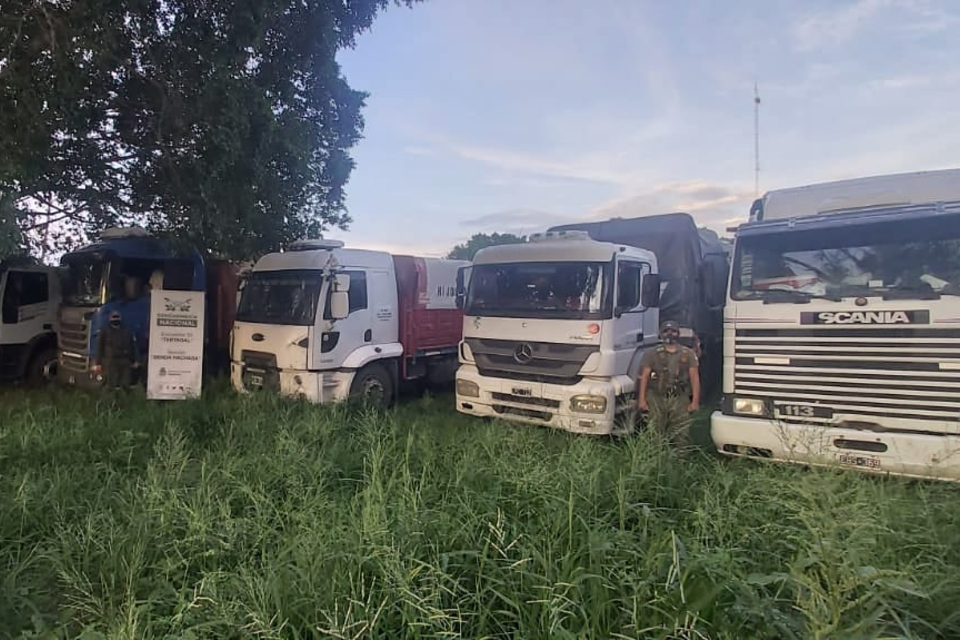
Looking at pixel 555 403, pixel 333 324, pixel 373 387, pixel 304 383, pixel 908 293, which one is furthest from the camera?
pixel 373 387

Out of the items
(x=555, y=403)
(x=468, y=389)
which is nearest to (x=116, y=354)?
(x=468, y=389)

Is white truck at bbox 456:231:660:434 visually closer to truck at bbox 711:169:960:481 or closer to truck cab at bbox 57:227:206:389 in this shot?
truck at bbox 711:169:960:481

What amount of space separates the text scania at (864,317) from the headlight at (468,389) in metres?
3.81

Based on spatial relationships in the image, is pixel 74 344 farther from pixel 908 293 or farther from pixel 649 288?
pixel 908 293

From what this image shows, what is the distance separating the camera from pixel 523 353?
6.69m

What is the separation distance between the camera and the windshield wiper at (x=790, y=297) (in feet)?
16.3

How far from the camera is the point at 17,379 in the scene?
997 cm

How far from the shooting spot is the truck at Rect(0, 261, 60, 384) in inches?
382

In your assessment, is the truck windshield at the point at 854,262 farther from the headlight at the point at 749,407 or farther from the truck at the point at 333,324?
the truck at the point at 333,324

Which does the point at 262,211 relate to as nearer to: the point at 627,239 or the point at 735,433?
the point at 627,239

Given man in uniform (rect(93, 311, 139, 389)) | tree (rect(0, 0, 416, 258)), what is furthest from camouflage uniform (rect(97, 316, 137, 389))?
tree (rect(0, 0, 416, 258))

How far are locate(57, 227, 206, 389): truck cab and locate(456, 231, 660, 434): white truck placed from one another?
202 inches

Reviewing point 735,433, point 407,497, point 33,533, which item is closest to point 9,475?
point 33,533

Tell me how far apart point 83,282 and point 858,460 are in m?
11.0
